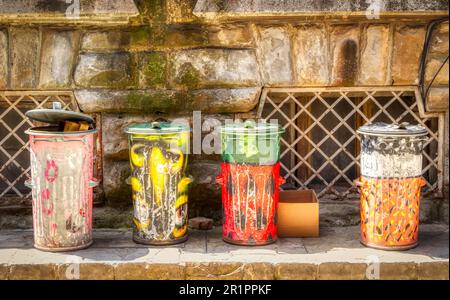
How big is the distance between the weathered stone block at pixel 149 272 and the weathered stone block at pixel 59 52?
198 cm

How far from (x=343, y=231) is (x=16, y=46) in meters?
3.37

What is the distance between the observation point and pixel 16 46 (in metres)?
6.61

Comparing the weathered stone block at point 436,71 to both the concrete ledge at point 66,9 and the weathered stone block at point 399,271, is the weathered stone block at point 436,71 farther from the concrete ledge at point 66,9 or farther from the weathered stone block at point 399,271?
the concrete ledge at point 66,9

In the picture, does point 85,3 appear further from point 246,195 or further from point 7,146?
point 246,195

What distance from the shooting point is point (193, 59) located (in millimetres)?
6598

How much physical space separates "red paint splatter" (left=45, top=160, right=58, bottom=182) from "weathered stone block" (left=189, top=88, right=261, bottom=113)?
1424mm

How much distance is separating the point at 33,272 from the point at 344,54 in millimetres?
3286

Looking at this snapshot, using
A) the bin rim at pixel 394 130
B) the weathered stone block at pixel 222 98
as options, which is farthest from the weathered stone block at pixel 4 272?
the bin rim at pixel 394 130

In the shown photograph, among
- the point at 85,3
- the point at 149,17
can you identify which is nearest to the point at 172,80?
the point at 149,17

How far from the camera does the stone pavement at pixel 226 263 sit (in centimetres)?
557

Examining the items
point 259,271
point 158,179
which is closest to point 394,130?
point 259,271

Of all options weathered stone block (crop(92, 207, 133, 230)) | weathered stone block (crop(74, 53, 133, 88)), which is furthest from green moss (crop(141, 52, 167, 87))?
weathered stone block (crop(92, 207, 133, 230))

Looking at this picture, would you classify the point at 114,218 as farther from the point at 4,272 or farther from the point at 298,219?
the point at 298,219

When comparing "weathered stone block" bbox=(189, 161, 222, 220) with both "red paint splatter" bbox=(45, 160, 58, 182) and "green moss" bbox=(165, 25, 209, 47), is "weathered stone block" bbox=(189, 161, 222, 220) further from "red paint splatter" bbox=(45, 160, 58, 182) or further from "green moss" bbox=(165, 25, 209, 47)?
"red paint splatter" bbox=(45, 160, 58, 182)
